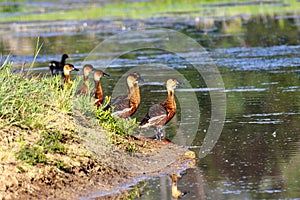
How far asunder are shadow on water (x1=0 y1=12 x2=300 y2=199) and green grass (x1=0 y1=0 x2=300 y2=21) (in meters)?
4.22

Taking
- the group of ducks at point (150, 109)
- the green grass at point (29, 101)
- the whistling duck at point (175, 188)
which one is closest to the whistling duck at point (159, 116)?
the group of ducks at point (150, 109)

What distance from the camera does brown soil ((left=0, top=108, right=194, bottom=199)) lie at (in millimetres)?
8242

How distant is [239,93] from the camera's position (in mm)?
15148

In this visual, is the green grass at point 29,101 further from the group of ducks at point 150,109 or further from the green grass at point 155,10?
the green grass at point 155,10

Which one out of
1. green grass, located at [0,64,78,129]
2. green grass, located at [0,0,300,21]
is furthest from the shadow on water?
green grass, located at [0,0,300,21]

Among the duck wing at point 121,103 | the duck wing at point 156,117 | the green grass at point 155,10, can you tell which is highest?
the duck wing at point 121,103

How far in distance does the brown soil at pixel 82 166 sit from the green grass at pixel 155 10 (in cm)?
2589

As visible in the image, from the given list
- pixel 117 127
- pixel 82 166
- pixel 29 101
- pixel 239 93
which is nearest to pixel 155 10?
pixel 239 93

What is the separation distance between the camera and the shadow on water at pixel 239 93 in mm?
→ 8766

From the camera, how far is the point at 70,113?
393 inches

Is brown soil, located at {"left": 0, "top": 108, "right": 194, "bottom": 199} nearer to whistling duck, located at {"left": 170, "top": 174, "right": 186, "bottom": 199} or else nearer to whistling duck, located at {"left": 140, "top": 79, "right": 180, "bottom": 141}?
whistling duck, located at {"left": 170, "top": 174, "right": 186, "bottom": 199}

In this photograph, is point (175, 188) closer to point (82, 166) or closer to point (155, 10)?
point (82, 166)

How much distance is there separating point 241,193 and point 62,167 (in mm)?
2064

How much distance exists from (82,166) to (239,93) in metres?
6.71
